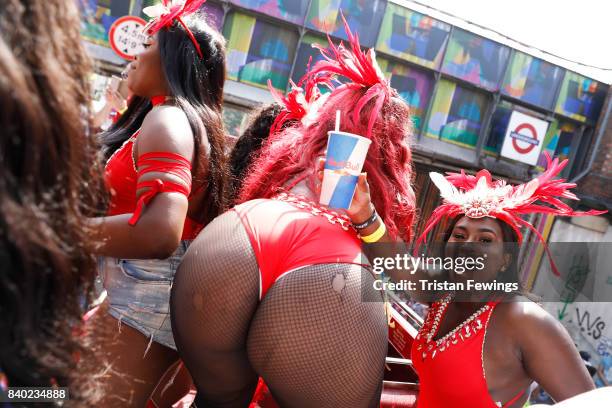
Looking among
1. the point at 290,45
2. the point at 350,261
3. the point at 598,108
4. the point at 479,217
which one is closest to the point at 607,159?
the point at 598,108

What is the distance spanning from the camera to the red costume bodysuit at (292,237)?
1.38 meters

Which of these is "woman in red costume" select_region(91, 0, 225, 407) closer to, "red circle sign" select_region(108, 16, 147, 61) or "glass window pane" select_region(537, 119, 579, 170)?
"red circle sign" select_region(108, 16, 147, 61)

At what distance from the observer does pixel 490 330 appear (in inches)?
68.5

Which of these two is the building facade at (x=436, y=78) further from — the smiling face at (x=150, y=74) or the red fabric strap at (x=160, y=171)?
the red fabric strap at (x=160, y=171)

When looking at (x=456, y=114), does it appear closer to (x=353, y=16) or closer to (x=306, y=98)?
(x=353, y=16)

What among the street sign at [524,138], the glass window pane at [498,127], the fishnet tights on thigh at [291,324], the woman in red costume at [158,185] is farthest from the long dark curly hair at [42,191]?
the glass window pane at [498,127]

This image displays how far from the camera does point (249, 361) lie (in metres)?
1.46

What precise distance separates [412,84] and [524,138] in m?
2.81

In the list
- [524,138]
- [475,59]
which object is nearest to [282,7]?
[475,59]

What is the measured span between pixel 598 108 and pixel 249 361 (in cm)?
1251

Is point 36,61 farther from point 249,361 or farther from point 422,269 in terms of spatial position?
point 422,269

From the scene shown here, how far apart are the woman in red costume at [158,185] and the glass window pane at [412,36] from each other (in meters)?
8.80

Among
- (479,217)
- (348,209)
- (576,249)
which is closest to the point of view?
(348,209)

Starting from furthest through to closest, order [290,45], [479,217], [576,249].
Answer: [576,249] < [290,45] < [479,217]
